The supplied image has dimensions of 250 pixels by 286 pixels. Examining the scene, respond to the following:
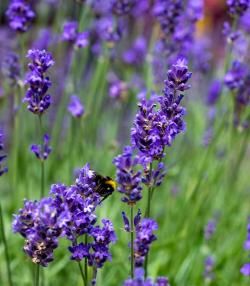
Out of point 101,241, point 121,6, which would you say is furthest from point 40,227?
point 121,6

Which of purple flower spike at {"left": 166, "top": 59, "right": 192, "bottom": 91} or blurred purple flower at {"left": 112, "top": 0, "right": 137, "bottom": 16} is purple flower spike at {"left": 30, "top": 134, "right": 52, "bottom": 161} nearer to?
purple flower spike at {"left": 166, "top": 59, "right": 192, "bottom": 91}

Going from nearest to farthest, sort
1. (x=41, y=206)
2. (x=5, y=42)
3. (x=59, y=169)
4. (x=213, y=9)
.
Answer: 1. (x=41, y=206)
2. (x=59, y=169)
3. (x=5, y=42)
4. (x=213, y=9)

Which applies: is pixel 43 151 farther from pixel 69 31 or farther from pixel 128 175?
pixel 69 31

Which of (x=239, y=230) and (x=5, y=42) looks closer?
(x=239, y=230)

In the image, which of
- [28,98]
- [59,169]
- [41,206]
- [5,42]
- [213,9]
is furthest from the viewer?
[213,9]

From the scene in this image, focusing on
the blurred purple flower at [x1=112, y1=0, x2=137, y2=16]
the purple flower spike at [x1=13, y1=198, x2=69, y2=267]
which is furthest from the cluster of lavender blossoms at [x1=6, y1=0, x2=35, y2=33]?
the purple flower spike at [x1=13, y1=198, x2=69, y2=267]

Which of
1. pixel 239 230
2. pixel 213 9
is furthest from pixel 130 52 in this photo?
pixel 213 9

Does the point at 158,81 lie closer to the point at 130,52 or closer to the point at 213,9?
the point at 130,52
